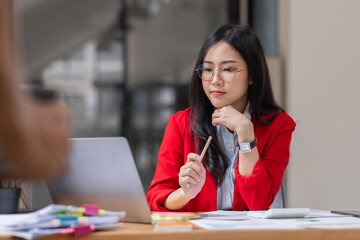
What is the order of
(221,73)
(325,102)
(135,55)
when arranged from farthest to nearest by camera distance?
(135,55) → (325,102) → (221,73)

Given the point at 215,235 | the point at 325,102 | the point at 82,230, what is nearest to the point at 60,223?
the point at 82,230

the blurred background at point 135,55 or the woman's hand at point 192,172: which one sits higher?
the blurred background at point 135,55

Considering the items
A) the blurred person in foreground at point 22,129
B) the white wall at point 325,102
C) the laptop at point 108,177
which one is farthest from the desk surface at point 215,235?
the white wall at point 325,102

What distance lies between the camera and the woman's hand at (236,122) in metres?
1.79

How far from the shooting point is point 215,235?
1130mm

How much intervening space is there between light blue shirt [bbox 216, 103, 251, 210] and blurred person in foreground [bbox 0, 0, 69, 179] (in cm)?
130

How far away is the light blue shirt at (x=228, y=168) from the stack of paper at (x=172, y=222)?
552 mm

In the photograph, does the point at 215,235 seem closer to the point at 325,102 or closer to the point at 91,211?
the point at 91,211

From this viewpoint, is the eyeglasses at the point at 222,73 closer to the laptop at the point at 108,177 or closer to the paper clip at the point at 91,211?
the laptop at the point at 108,177

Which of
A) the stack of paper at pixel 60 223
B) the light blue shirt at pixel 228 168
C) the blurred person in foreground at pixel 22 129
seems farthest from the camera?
the light blue shirt at pixel 228 168

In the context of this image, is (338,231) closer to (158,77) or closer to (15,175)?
(15,175)

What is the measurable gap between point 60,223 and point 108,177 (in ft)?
0.72

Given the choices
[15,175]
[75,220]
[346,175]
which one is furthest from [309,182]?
Answer: [15,175]

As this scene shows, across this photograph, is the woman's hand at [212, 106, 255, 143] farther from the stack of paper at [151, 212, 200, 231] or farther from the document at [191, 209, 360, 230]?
the stack of paper at [151, 212, 200, 231]
